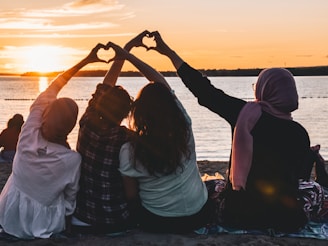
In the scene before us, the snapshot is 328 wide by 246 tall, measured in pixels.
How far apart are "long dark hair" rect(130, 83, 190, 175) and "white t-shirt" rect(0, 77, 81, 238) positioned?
628 millimetres

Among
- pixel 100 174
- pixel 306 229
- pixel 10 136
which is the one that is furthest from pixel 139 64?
pixel 10 136

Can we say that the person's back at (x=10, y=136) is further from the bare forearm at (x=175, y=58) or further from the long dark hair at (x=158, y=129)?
the long dark hair at (x=158, y=129)

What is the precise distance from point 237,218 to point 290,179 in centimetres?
62

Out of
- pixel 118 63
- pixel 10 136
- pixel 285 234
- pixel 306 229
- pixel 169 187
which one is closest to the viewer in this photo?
pixel 169 187

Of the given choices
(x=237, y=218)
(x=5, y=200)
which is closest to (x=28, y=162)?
(x=5, y=200)

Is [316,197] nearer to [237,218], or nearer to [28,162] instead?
[237,218]

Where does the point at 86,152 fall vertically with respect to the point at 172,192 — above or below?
above

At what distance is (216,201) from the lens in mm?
4965

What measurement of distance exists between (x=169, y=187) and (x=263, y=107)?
40.8 inches

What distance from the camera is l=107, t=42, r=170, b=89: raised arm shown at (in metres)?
4.85

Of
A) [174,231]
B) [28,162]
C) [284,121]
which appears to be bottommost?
[174,231]

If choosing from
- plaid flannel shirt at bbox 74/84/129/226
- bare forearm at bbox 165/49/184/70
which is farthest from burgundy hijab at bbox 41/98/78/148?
bare forearm at bbox 165/49/184/70

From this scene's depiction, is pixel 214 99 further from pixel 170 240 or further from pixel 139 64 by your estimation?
pixel 170 240

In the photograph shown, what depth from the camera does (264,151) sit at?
4.46 meters
